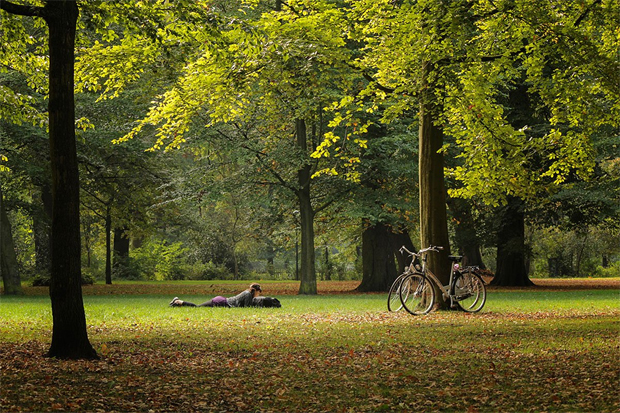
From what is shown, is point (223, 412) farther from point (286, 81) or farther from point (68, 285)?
point (286, 81)

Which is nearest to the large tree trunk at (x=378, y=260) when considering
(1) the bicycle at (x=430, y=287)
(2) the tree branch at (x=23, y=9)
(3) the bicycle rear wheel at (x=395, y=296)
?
(3) the bicycle rear wheel at (x=395, y=296)

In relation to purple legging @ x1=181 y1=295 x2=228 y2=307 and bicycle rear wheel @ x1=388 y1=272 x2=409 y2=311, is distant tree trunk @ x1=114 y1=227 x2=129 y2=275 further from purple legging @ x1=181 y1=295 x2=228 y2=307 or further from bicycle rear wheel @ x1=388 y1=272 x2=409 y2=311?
bicycle rear wheel @ x1=388 y1=272 x2=409 y2=311

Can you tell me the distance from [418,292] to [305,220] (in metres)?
10.9

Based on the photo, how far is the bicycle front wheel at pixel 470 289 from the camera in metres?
15.6

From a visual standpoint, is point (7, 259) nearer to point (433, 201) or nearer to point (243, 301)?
point (243, 301)

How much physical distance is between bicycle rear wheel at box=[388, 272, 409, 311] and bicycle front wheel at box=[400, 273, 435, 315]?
0.14 metres

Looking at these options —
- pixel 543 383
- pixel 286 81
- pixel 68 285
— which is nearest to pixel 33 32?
pixel 286 81

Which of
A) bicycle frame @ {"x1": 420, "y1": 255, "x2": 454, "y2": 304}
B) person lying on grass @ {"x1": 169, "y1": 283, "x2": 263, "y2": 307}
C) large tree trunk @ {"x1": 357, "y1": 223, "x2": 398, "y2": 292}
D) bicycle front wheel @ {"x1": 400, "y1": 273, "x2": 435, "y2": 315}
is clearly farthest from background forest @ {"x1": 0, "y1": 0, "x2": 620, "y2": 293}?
person lying on grass @ {"x1": 169, "y1": 283, "x2": 263, "y2": 307}

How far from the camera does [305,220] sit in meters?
26.0

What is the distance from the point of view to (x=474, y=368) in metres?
8.27

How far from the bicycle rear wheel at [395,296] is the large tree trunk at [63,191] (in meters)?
8.17

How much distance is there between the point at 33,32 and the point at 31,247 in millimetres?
22738

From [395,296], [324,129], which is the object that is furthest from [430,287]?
[324,129]

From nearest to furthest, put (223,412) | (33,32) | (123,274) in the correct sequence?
(223,412)
(33,32)
(123,274)
